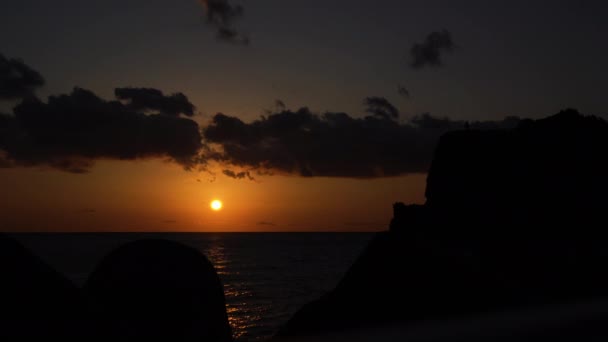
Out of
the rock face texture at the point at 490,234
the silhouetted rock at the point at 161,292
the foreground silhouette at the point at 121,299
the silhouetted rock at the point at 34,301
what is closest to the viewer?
the silhouetted rock at the point at 34,301

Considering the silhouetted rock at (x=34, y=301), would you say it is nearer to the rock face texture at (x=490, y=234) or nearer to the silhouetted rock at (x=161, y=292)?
the silhouetted rock at (x=161, y=292)

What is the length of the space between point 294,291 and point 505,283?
38.6 m

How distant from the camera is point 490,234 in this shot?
30781mm

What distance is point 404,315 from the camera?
2298 cm

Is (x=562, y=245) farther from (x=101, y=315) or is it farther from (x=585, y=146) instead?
(x=101, y=315)

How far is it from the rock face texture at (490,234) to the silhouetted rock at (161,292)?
10.2 meters

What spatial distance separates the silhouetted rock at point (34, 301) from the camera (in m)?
8.60

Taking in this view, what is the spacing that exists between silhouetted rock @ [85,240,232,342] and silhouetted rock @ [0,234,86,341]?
1473mm

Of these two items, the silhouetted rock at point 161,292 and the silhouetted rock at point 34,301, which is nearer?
the silhouetted rock at point 34,301

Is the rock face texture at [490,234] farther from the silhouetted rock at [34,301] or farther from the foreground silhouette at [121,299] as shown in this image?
the silhouetted rock at [34,301]

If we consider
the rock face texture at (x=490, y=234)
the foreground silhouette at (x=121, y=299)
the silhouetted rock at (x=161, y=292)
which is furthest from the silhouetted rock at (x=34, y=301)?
the rock face texture at (x=490, y=234)

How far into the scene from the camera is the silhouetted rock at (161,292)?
1108 cm

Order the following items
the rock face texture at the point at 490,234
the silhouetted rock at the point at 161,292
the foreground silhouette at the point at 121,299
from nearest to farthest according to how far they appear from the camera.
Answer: the foreground silhouette at the point at 121,299 < the silhouetted rock at the point at 161,292 < the rock face texture at the point at 490,234

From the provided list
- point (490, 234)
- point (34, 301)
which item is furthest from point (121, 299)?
point (490, 234)
